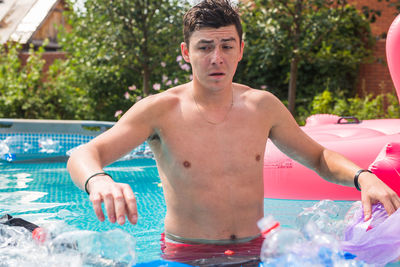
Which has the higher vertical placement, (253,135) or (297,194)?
(253,135)

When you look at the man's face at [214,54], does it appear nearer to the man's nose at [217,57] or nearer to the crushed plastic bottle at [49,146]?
the man's nose at [217,57]

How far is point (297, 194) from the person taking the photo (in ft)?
13.7

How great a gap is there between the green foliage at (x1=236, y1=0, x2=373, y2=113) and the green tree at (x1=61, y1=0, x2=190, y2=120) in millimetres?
1267

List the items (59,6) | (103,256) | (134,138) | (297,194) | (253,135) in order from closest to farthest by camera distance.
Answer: (103,256) → (134,138) → (253,135) → (297,194) → (59,6)

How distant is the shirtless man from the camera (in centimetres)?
213

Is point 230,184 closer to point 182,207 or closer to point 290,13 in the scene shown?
point 182,207

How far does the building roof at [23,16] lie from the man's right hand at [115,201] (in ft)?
66.5

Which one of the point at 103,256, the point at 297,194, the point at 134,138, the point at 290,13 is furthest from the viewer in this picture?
the point at 290,13

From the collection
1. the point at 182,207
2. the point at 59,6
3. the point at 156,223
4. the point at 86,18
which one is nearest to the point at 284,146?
the point at 182,207

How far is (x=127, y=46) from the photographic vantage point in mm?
8297

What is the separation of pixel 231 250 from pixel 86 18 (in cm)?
719

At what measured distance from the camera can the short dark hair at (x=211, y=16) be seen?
213 cm

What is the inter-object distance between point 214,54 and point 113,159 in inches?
23.0

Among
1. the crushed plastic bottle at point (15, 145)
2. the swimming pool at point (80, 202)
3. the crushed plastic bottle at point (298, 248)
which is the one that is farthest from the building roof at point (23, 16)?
the crushed plastic bottle at point (298, 248)
